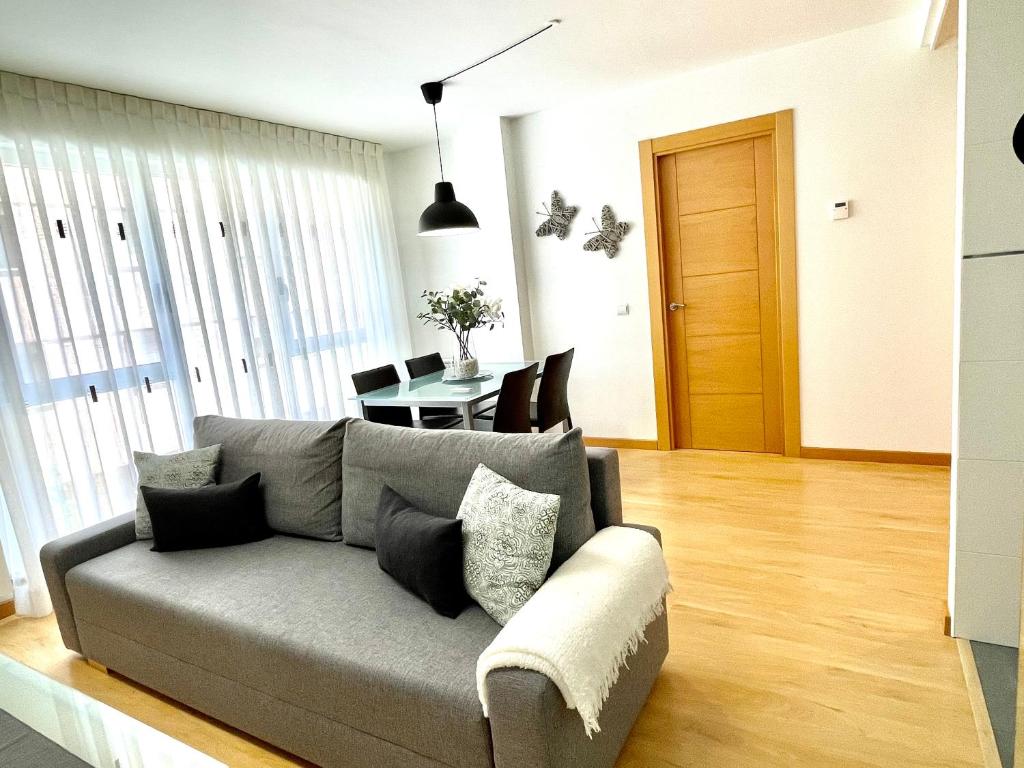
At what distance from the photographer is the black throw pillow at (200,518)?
2389 mm

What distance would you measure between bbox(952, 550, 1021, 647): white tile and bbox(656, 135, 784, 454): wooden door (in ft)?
7.26

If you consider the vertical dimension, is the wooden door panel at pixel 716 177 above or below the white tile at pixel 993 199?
above

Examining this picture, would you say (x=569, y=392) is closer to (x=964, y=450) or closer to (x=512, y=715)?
(x=964, y=450)

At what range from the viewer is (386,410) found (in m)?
3.76

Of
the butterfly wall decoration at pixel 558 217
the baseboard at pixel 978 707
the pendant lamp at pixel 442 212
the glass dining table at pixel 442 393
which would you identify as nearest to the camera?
the baseboard at pixel 978 707

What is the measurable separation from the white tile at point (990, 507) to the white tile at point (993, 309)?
35 centimetres

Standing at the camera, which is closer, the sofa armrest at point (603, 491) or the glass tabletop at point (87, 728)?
the glass tabletop at point (87, 728)

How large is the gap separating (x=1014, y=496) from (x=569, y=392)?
316 cm

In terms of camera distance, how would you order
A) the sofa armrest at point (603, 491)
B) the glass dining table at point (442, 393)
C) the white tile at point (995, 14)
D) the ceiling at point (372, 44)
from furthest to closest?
the glass dining table at point (442, 393) < the ceiling at point (372, 44) < the sofa armrest at point (603, 491) < the white tile at point (995, 14)

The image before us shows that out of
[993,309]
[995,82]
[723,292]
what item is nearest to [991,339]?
[993,309]

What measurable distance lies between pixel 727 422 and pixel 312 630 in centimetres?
338

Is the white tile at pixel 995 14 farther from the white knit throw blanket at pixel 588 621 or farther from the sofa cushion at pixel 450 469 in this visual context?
the white knit throw blanket at pixel 588 621

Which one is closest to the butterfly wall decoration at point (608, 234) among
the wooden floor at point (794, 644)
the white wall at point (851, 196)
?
the white wall at point (851, 196)

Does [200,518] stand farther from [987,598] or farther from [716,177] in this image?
[716,177]
